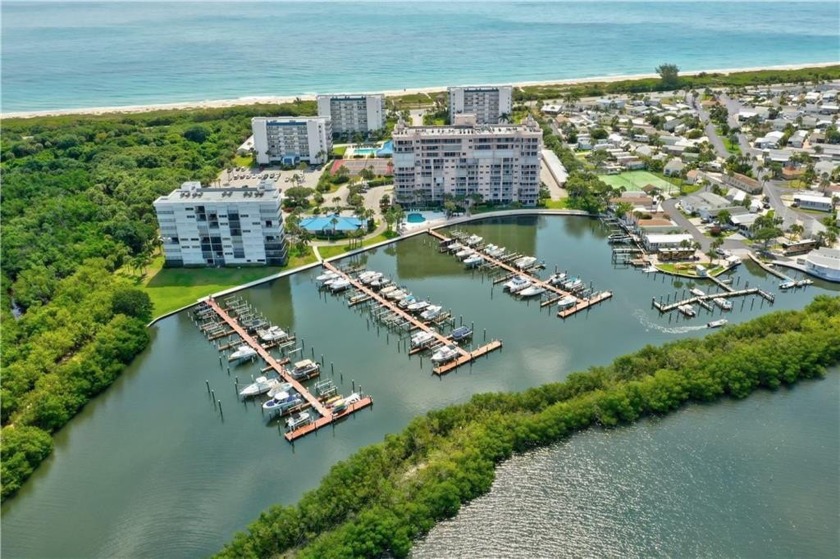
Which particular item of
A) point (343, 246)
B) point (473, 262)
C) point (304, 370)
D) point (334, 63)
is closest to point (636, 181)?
Result: point (473, 262)

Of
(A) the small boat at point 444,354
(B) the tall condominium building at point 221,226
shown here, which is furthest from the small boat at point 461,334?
(B) the tall condominium building at point 221,226

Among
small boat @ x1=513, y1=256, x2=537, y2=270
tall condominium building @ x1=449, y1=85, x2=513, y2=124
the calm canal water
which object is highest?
tall condominium building @ x1=449, y1=85, x2=513, y2=124

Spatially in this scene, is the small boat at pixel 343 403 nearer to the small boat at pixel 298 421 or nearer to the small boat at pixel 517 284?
the small boat at pixel 298 421

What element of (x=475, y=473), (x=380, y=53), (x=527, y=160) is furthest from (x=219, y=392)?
(x=380, y=53)

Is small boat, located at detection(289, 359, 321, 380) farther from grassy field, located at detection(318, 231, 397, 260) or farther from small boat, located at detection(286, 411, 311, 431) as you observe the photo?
grassy field, located at detection(318, 231, 397, 260)

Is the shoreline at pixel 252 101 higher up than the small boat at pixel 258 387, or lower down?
higher up

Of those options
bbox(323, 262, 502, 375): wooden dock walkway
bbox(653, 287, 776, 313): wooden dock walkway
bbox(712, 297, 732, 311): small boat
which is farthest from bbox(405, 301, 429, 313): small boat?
bbox(712, 297, 732, 311): small boat
